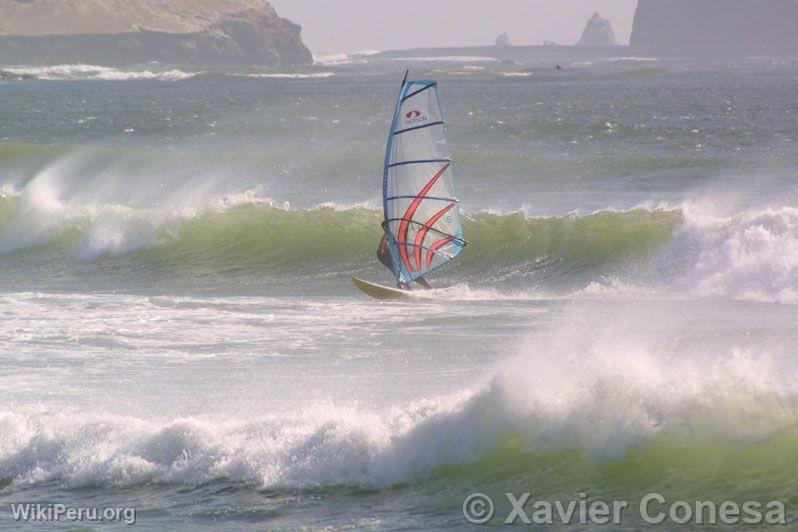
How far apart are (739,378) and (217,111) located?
55114 millimetres

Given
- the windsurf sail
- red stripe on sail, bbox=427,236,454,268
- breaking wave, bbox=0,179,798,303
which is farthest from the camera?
breaking wave, bbox=0,179,798,303

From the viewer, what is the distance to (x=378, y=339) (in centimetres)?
1437

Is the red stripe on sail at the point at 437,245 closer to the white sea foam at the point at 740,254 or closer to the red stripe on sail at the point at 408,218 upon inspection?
the red stripe on sail at the point at 408,218

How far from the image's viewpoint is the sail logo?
16.9m

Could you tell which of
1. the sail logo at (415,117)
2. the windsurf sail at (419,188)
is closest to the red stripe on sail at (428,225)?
the windsurf sail at (419,188)

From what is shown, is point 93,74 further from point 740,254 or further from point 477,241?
point 740,254

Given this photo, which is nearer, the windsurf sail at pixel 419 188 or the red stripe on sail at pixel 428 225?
the windsurf sail at pixel 419 188

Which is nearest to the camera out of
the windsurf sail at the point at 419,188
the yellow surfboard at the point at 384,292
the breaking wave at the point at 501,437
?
the breaking wave at the point at 501,437

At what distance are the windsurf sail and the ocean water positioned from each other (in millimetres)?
716

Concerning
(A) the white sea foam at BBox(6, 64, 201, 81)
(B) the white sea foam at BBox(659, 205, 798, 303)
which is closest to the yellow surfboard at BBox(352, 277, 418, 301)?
(B) the white sea foam at BBox(659, 205, 798, 303)

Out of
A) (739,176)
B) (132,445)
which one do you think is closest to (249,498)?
(132,445)

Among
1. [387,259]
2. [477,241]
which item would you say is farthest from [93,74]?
[387,259]

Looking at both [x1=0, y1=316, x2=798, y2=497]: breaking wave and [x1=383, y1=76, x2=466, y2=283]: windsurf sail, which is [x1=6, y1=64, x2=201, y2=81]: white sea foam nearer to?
[x1=383, y1=76, x2=466, y2=283]: windsurf sail

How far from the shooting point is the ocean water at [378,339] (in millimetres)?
9703
